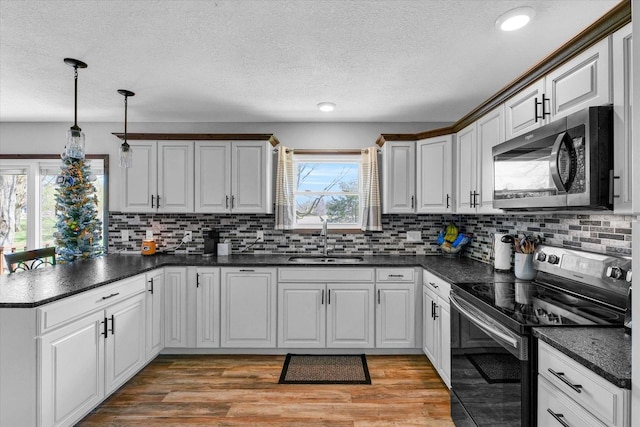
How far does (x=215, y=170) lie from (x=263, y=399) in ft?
7.15

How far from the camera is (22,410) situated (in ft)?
5.81

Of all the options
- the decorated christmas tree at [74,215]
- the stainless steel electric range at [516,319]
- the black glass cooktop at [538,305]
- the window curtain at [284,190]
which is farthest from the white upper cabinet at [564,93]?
the decorated christmas tree at [74,215]

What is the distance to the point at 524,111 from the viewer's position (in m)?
2.11

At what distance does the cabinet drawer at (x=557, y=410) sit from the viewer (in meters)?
1.15

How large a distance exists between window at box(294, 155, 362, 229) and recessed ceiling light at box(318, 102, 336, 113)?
723 mm

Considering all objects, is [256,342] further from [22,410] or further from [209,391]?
[22,410]

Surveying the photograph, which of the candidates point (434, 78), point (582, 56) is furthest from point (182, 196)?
point (582, 56)

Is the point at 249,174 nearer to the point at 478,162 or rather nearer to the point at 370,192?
the point at 370,192

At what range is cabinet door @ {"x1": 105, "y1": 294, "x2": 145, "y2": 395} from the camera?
241cm

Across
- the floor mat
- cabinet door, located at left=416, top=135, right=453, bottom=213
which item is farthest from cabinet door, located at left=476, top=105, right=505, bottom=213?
the floor mat

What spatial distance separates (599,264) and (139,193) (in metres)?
3.81

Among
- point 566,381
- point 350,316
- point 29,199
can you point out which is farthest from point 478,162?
point 29,199

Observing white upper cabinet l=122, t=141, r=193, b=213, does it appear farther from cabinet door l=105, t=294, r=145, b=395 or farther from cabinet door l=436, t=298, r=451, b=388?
cabinet door l=436, t=298, r=451, b=388

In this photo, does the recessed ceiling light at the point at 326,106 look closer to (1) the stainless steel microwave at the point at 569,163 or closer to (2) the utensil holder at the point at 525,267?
(1) the stainless steel microwave at the point at 569,163
